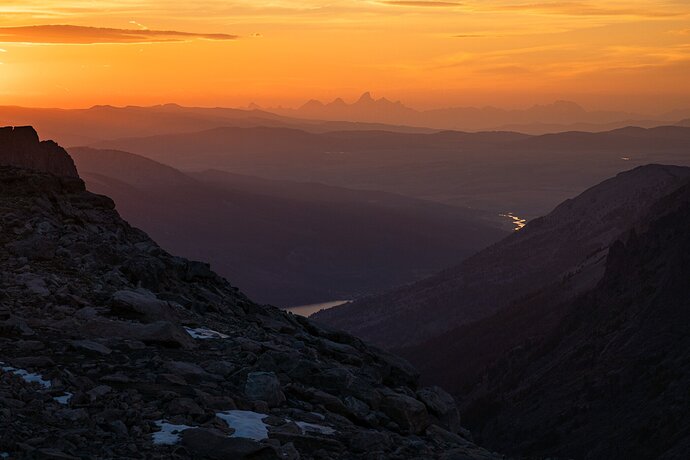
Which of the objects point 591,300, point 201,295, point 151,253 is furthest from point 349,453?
point 591,300

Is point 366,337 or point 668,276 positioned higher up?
point 668,276

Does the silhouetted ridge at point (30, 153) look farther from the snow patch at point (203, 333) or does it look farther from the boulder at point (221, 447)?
the boulder at point (221, 447)

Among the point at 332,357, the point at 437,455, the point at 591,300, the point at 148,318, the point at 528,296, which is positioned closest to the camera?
the point at 437,455

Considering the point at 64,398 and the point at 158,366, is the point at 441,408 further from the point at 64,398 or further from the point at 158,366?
the point at 64,398

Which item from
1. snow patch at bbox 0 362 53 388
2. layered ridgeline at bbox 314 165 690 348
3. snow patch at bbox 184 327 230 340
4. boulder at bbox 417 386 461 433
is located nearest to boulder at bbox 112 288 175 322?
snow patch at bbox 184 327 230 340

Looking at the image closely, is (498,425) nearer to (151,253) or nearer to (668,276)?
(668,276)

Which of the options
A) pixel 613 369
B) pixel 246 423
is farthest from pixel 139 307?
pixel 613 369

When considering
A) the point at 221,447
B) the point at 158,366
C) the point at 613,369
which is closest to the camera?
the point at 221,447
